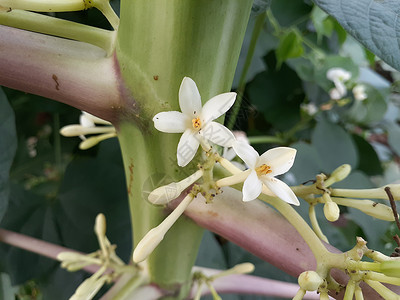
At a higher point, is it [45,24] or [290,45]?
[45,24]

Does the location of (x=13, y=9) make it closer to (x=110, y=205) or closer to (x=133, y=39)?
(x=133, y=39)

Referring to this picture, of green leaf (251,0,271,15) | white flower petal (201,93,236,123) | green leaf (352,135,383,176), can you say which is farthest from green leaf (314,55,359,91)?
white flower petal (201,93,236,123)

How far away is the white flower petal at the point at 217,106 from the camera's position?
19cm

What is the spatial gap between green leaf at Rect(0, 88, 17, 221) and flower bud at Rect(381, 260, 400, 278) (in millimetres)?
275

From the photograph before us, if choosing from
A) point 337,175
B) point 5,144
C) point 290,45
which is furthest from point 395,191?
point 290,45

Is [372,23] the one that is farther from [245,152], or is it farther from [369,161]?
[369,161]

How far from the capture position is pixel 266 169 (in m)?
0.19

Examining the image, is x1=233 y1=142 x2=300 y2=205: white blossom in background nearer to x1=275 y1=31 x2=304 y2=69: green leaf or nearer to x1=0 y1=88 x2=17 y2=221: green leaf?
x1=0 y1=88 x2=17 y2=221: green leaf

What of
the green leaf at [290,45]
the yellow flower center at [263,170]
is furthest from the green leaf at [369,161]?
Result: the yellow flower center at [263,170]

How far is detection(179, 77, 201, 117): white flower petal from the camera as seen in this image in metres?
0.19

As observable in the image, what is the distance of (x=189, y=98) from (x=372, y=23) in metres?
0.11

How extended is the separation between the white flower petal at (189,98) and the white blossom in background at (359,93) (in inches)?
27.7

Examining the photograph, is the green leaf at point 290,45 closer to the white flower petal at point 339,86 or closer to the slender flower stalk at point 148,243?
the white flower petal at point 339,86

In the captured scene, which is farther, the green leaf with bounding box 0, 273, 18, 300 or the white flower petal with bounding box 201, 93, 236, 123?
the green leaf with bounding box 0, 273, 18, 300
